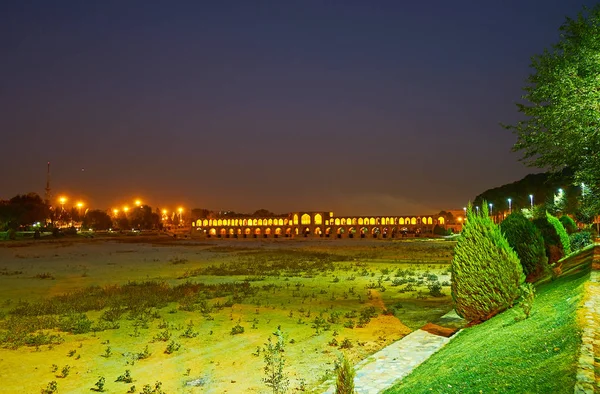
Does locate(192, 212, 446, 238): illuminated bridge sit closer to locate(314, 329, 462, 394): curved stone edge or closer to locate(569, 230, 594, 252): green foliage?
locate(569, 230, 594, 252): green foliage

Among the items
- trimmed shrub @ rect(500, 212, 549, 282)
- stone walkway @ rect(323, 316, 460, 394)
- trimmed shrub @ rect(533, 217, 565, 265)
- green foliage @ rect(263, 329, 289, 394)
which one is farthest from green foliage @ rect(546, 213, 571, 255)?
green foliage @ rect(263, 329, 289, 394)

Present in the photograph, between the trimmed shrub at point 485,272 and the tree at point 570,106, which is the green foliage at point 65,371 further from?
the tree at point 570,106

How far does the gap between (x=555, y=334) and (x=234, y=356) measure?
6.58m

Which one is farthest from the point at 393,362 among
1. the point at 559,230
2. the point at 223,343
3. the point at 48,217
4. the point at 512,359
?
the point at 48,217

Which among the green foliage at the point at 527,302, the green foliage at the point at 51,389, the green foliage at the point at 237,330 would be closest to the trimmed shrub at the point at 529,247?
the green foliage at the point at 527,302

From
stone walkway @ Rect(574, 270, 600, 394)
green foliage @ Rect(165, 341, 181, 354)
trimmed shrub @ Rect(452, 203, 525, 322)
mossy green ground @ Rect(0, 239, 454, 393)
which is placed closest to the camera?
stone walkway @ Rect(574, 270, 600, 394)

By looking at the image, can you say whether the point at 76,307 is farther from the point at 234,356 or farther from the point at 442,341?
the point at 442,341

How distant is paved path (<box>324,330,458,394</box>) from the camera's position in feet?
25.3

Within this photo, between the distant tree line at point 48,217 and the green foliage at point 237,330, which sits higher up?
the distant tree line at point 48,217

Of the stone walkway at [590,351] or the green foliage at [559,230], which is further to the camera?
the green foliage at [559,230]

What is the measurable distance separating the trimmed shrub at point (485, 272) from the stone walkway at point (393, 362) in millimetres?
1054

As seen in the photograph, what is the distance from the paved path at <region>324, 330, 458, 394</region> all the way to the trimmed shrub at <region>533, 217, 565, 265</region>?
16500 mm

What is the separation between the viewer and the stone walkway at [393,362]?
7715mm

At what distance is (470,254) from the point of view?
33.8ft
